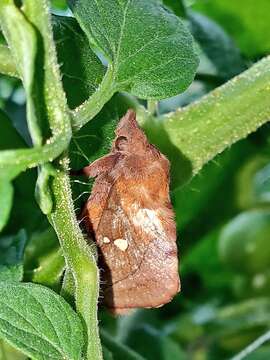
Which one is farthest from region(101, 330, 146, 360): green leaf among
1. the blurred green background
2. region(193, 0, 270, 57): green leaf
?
region(193, 0, 270, 57): green leaf

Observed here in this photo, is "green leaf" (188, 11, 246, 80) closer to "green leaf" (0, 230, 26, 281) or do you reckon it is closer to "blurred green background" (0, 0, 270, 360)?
"blurred green background" (0, 0, 270, 360)

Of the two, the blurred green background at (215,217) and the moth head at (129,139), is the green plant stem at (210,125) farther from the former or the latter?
the moth head at (129,139)

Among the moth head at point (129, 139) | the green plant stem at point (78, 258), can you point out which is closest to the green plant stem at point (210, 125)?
the moth head at point (129, 139)

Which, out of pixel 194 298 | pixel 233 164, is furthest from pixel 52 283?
pixel 194 298

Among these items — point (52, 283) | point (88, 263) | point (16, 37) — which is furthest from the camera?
point (52, 283)

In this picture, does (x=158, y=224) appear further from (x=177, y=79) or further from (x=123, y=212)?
(x=177, y=79)

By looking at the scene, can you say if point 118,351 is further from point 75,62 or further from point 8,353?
point 75,62
